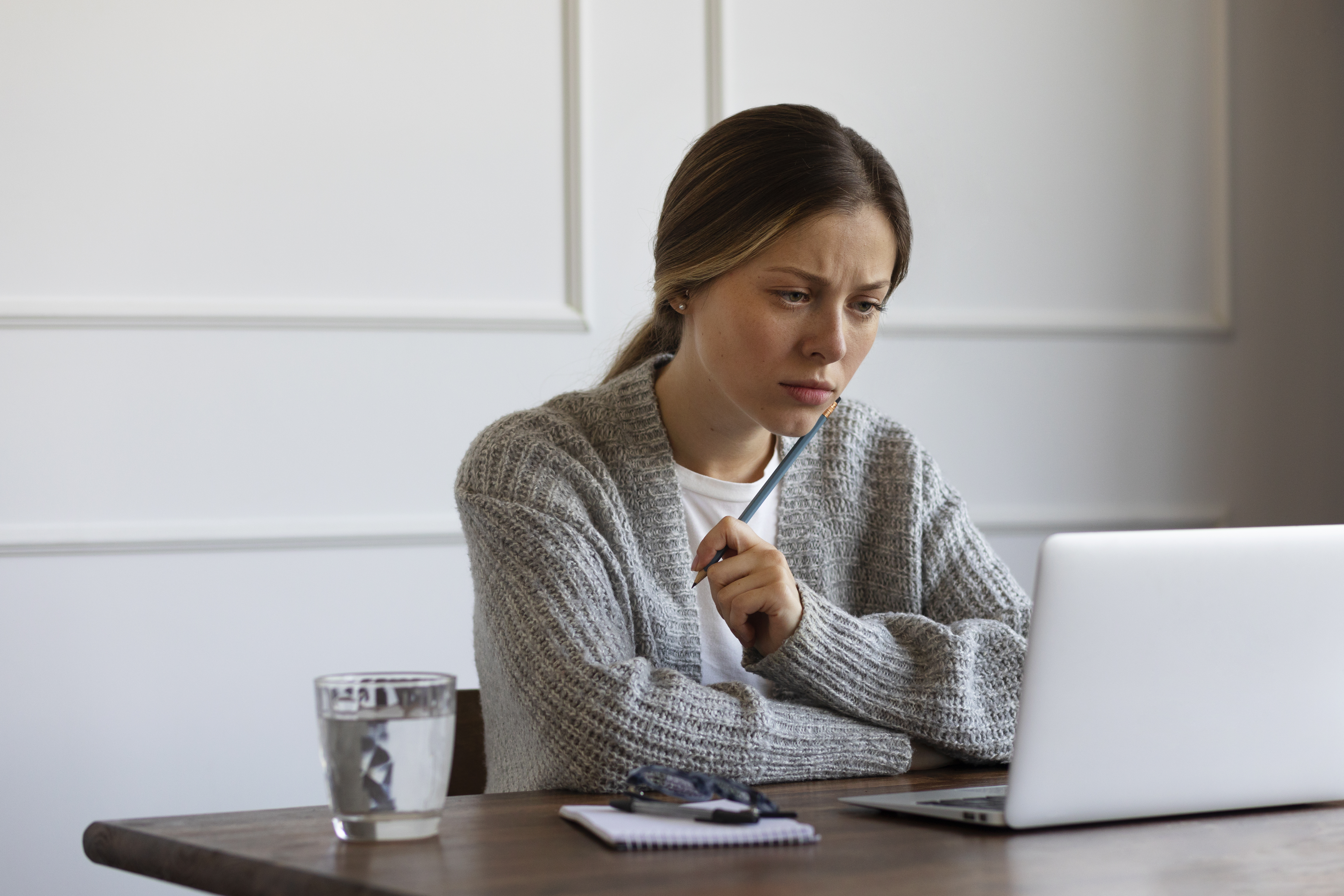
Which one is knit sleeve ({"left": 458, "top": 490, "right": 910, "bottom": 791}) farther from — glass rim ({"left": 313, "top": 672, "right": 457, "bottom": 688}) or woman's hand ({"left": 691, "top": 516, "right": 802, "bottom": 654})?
glass rim ({"left": 313, "top": 672, "right": 457, "bottom": 688})

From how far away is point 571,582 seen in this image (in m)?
1.18

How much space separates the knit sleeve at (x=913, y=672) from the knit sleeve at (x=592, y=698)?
0.03 m

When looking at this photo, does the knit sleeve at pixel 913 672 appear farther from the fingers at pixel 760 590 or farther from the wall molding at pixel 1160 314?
the wall molding at pixel 1160 314

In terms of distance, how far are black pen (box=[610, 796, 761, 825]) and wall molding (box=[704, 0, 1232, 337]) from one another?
161cm

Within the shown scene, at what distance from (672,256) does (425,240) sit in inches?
32.8

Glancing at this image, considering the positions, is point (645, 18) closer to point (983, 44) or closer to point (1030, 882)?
point (983, 44)

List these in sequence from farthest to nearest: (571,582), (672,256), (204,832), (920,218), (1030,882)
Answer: (920,218)
(672,256)
(571,582)
(204,832)
(1030,882)

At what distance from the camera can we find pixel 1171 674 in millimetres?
805

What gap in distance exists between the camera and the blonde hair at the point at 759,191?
1.28 metres

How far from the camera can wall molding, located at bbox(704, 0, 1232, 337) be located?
2377 mm

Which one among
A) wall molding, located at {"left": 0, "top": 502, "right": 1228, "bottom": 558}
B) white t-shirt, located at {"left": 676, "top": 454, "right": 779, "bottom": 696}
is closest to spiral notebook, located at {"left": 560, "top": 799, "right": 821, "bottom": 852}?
white t-shirt, located at {"left": 676, "top": 454, "right": 779, "bottom": 696}

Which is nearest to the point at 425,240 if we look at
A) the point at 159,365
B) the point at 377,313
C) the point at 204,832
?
the point at 377,313

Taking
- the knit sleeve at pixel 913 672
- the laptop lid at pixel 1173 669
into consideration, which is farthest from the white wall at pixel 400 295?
the laptop lid at pixel 1173 669

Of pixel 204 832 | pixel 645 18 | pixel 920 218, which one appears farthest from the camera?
pixel 920 218
